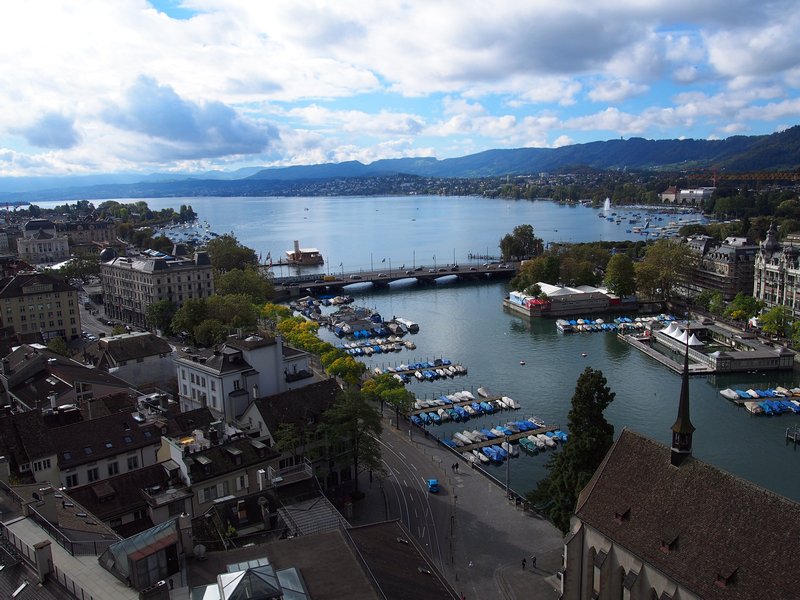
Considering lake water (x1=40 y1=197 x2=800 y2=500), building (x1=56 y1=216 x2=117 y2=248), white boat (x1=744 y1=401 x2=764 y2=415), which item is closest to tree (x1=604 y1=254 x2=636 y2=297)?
lake water (x1=40 y1=197 x2=800 y2=500)

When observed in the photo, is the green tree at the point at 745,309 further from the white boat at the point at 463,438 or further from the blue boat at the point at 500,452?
the blue boat at the point at 500,452

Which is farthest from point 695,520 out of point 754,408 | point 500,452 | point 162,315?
point 162,315

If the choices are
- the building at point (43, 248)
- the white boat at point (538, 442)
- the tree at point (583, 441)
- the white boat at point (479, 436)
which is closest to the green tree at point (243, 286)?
the white boat at point (479, 436)

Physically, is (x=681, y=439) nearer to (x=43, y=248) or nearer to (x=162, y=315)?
(x=162, y=315)

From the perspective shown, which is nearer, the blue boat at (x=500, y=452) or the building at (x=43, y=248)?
the blue boat at (x=500, y=452)

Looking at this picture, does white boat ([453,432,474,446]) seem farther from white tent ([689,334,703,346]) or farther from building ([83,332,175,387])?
white tent ([689,334,703,346])
